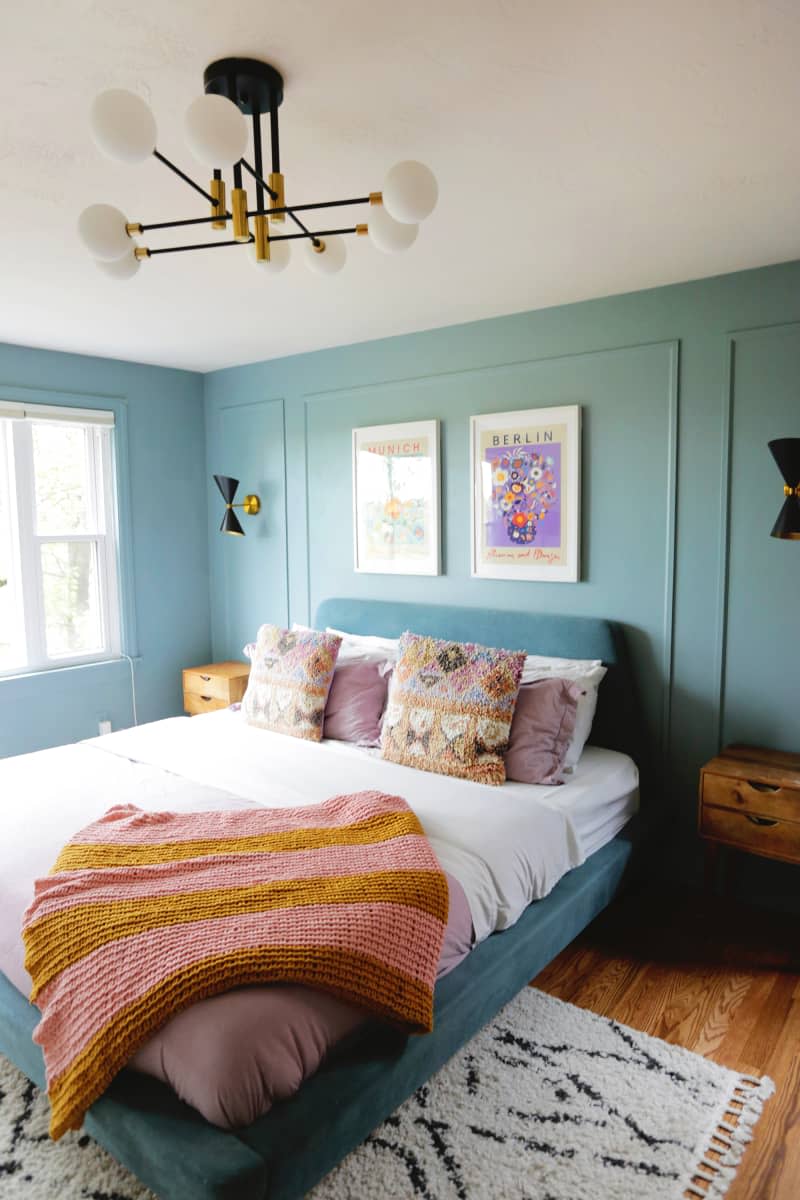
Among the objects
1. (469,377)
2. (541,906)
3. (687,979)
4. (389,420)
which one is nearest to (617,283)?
(469,377)

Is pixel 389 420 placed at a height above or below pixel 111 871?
above

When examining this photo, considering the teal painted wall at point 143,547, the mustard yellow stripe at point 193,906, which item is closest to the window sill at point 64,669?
the teal painted wall at point 143,547

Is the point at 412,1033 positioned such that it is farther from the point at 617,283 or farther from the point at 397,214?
the point at 617,283

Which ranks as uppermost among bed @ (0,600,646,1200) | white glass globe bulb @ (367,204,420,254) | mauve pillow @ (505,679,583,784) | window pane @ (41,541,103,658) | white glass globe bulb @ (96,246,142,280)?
white glass globe bulb @ (367,204,420,254)

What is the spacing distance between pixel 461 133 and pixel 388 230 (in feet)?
1.02

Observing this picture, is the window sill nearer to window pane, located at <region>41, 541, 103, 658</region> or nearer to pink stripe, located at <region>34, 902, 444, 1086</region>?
window pane, located at <region>41, 541, 103, 658</region>

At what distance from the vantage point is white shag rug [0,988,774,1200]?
1.77 metres

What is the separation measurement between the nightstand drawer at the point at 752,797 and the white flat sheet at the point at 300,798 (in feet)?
1.07

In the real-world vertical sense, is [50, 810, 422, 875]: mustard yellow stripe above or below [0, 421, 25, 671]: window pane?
below

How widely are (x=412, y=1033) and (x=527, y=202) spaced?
2214mm

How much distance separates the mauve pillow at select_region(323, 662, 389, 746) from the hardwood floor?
3.83 ft

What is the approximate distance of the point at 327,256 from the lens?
2018 millimetres

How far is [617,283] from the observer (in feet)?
9.80

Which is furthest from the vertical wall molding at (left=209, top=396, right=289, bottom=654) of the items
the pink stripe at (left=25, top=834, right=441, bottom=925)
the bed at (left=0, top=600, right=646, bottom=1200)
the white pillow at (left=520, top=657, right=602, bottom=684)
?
the pink stripe at (left=25, top=834, right=441, bottom=925)
